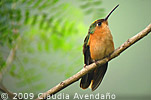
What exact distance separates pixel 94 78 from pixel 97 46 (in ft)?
0.38

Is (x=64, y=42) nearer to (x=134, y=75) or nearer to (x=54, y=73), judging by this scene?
(x=54, y=73)

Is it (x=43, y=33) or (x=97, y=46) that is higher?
(x=43, y=33)

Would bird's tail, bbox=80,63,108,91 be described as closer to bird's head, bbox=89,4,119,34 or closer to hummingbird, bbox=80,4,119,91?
hummingbird, bbox=80,4,119,91

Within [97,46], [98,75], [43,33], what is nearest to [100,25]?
[97,46]

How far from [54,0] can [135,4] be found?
17.2 inches

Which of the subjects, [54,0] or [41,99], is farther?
[54,0]

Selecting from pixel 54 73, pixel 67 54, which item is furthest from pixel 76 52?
pixel 54 73

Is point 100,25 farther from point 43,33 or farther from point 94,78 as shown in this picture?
point 43,33

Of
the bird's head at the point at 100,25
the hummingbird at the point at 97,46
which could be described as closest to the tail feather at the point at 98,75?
the hummingbird at the point at 97,46

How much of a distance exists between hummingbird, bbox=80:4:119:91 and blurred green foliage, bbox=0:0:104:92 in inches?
7.5

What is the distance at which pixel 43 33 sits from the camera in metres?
1.18

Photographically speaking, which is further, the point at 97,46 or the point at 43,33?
the point at 43,33

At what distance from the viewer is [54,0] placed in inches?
36.4

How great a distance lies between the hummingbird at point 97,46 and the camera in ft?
2.16
